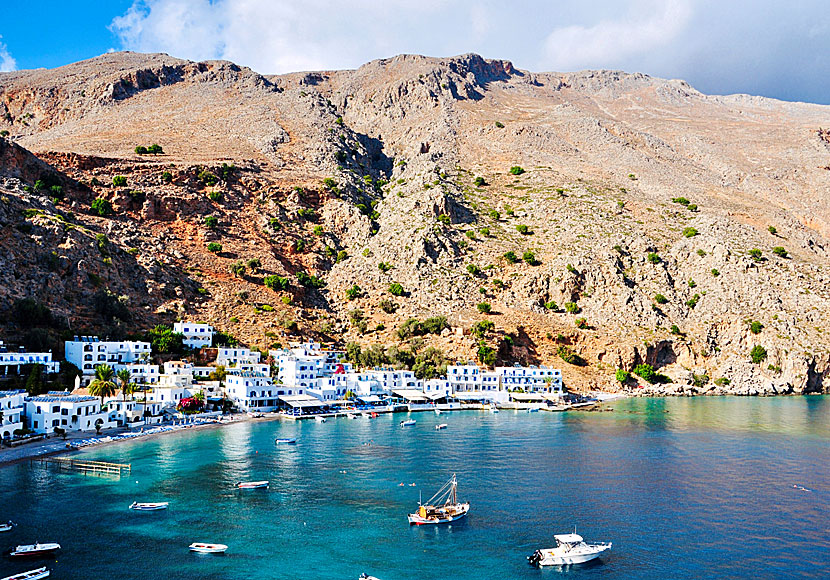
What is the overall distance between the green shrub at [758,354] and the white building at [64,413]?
95.8 meters

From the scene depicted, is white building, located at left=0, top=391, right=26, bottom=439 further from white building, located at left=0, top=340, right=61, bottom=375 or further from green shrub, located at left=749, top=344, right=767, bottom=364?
green shrub, located at left=749, top=344, right=767, bottom=364

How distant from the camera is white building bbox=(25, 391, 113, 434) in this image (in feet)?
196

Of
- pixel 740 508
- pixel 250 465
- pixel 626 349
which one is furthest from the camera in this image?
pixel 626 349

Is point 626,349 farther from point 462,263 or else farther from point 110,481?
point 110,481

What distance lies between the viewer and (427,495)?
45.1 m

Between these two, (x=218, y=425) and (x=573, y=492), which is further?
(x=218, y=425)

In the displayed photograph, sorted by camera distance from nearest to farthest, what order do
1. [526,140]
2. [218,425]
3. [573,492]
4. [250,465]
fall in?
1. [573,492]
2. [250,465]
3. [218,425]
4. [526,140]

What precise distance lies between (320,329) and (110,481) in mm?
58867

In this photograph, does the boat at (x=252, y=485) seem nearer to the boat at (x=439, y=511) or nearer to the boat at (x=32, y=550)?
the boat at (x=439, y=511)

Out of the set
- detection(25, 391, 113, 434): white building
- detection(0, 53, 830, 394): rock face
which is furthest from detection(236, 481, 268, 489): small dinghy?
detection(0, 53, 830, 394): rock face

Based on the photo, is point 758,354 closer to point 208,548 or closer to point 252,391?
point 252,391

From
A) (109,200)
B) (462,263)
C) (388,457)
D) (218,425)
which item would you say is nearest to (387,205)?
(462,263)

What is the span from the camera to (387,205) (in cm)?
13950

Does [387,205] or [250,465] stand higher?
[387,205]
